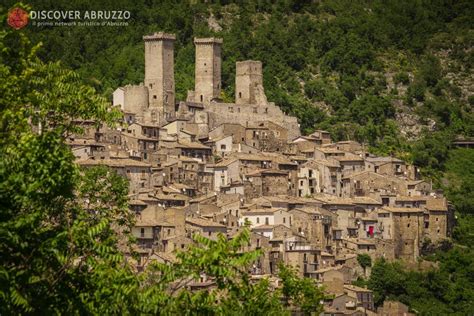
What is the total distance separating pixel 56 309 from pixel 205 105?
214ft

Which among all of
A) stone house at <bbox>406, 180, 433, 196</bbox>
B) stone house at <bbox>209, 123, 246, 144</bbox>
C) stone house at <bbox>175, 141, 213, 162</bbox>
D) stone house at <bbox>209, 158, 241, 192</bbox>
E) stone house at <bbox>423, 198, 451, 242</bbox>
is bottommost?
stone house at <bbox>423, 198, 451, 242</bbox>

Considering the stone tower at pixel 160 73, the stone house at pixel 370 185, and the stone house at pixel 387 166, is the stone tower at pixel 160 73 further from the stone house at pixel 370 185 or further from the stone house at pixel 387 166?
the stone house at pixel 387 166

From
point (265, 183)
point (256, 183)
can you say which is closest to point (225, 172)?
point (256, 183)

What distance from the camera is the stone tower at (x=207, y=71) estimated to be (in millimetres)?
86438

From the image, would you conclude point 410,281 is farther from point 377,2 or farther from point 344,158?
point 377,2

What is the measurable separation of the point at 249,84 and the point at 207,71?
280 centimetres

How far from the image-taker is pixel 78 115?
79.2ft

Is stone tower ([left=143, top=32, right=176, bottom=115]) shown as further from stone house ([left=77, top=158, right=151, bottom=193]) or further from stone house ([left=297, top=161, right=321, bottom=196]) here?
stone house ([left=77, top=158, right=151, bottom=193])

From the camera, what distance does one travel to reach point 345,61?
11225cm

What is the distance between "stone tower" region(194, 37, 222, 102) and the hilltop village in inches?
3.3

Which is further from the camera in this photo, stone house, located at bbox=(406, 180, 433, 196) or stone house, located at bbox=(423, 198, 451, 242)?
stone house, located at bbox=(406, 180, 433, 196)

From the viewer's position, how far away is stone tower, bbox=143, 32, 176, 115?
8312 cm

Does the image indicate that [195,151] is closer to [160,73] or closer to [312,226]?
[160,73]

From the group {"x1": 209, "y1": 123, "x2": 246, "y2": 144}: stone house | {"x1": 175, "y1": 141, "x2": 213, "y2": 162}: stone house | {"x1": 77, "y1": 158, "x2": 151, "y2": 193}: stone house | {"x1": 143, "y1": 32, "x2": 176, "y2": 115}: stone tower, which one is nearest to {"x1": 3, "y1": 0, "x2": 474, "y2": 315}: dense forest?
{"x1": 143, "y1": 32, "x2": 176, "y2": 115}: stone tower
